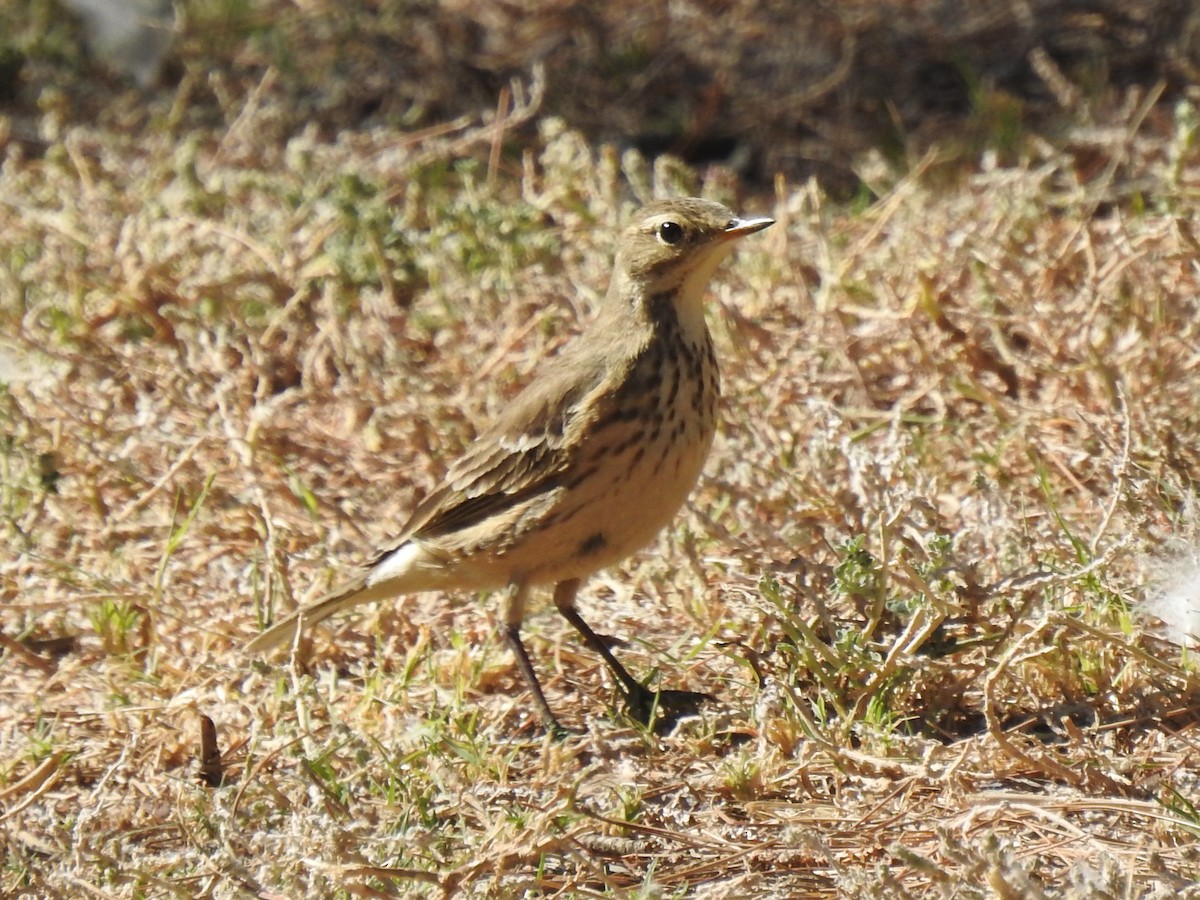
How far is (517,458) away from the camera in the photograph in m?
4.93

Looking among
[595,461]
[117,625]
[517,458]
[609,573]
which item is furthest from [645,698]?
[117,625]

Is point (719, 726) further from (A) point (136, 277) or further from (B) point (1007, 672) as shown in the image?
(A) point (136, 277)

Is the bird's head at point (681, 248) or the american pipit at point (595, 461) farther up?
the bird's head at point (681, 248)

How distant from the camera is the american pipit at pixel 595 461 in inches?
185

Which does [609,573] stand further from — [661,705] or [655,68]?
[655,68]

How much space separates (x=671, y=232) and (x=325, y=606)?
4.89 ft

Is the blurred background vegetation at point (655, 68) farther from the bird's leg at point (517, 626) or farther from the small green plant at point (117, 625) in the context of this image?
the small green plant at point (117, 625)

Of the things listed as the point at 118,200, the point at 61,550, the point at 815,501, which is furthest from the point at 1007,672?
the point at 118,200

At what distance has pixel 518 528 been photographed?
4859 millimetres

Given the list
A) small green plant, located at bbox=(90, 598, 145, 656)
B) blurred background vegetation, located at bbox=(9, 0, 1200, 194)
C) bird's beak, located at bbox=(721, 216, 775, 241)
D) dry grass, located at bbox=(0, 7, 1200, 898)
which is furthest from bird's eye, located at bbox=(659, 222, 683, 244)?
blurred background vegetation, located at bbox=(9, 0, 1200, 194)

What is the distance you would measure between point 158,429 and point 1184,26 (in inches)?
213

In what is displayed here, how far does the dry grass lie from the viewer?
3.97 m

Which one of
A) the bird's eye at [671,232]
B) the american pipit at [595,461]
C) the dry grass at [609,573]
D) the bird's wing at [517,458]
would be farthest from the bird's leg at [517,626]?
the bird's eye at [671,232]

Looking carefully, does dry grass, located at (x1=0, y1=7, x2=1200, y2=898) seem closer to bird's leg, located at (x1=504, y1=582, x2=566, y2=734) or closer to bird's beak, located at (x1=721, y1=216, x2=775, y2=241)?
bird's leg, located at (x1=504, y1=582, x2=566, y2=734)
